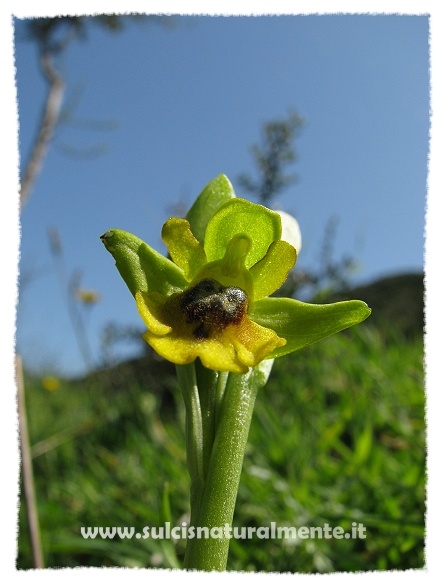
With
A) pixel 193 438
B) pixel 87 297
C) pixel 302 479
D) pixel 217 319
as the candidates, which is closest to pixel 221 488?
pixel 193 438

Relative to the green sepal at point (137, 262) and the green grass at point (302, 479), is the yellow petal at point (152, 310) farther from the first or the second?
the green grass at point (302, 479)

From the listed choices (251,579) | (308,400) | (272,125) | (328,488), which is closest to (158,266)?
(251,579)

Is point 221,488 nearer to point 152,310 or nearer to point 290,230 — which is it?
point 152,310

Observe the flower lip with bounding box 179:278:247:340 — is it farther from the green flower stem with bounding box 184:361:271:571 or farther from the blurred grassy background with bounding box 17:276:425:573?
the blurred grassy background with bounding box 17:276:425:573

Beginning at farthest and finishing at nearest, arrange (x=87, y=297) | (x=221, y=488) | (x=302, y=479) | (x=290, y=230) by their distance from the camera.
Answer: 1. (x=87, y=297)
2. (x=302, y=479)
3. (x=290, y=230)
4. (x=221, y=488)

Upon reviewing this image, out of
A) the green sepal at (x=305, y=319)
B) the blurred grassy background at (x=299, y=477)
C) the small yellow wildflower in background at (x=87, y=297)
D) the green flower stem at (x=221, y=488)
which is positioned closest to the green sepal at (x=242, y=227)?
the green sepal at (x=305, y=319)

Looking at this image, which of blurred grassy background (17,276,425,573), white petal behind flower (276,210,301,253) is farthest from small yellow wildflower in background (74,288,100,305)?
white petal behind flower (276,210,301,253)
